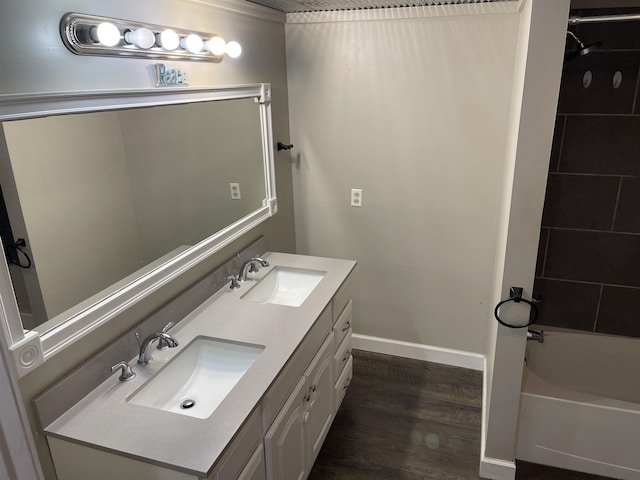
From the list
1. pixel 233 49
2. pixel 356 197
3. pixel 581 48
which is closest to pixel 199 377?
pixel 233 49

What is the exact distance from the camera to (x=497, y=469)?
2162mm

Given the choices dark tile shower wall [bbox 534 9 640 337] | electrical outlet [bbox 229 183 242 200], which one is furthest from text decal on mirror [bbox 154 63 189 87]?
dark tile shower wall [bbox 534 9 640 337]

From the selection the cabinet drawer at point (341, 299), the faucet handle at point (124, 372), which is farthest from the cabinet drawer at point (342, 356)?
the faucet handle at point (124, 372)

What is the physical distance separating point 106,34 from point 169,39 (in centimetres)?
29

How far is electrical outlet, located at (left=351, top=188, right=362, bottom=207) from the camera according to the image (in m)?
2.85

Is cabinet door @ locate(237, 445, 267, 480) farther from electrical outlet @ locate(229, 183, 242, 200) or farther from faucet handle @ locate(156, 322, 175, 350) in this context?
electrical outlet @ locate(229, 183, 242, 200)

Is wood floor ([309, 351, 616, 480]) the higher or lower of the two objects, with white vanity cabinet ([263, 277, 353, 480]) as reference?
lower

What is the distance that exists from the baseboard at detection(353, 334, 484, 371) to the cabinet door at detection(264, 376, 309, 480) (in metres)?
1.27

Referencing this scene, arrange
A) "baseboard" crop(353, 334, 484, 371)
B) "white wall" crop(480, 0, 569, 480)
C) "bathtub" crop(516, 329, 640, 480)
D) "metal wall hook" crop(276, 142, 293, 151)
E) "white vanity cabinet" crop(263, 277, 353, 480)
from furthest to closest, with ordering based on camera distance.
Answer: "baseboard" crop(353, 334, 484, 371)
"metal wall hook" crop(276, 142, 293, 151)
"bathtub" crop(516, 329, 640, 480)
"white vanity cabinet" crop(263, 277, 353, 480)
"white wall" crop(480, 0, 569, 480)

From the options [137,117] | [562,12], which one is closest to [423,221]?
[562,12]

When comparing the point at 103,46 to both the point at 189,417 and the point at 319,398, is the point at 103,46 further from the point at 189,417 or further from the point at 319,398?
the point at 319,398

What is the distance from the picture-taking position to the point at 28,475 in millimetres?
969

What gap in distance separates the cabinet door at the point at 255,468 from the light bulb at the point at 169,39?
1399mm

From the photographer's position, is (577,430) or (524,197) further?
(577,430)
